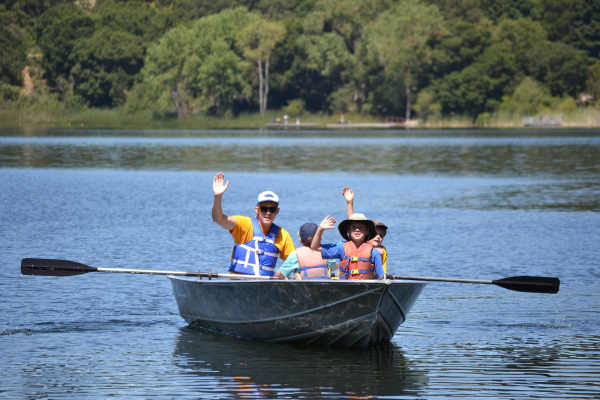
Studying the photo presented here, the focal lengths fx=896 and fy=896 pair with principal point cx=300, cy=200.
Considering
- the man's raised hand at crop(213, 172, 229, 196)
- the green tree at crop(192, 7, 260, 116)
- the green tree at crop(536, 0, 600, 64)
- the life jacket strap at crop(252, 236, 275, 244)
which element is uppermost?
the green tree at crop(536, 0, 600, 64)

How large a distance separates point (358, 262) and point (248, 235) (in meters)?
1.51

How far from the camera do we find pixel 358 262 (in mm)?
11188

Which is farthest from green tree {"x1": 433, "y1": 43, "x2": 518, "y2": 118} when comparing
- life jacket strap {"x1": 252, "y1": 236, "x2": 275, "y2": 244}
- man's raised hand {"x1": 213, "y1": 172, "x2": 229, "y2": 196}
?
man's raised hand {"x1": 213, "y1": 172, "x2": 229, "y2": 196}

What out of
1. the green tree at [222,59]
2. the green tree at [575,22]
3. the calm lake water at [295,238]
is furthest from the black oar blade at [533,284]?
the green tree at [575,22]

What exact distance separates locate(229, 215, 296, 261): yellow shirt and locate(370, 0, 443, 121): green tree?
3702 inches

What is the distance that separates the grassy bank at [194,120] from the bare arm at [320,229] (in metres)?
93.5

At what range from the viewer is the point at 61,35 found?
387 feet

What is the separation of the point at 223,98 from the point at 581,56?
4399cm

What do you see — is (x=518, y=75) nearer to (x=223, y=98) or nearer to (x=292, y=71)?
(x=292, y=71)

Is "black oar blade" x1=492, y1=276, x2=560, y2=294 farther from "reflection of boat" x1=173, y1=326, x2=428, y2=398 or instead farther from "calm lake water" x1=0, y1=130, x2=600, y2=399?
"reflection of boat" x1=173, y1=326, x2=428, y2=398

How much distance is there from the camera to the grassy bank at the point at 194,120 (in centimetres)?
10306

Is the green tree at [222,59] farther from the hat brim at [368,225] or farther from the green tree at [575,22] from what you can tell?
the hat brim at [368,225]

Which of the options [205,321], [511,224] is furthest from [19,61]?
[205,321]

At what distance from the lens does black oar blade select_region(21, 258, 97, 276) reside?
13.1 meters
